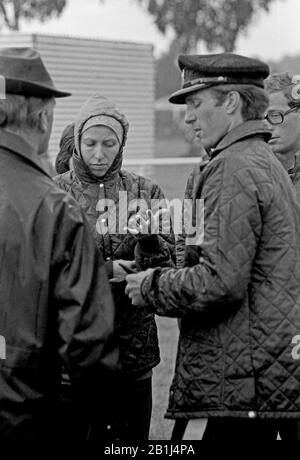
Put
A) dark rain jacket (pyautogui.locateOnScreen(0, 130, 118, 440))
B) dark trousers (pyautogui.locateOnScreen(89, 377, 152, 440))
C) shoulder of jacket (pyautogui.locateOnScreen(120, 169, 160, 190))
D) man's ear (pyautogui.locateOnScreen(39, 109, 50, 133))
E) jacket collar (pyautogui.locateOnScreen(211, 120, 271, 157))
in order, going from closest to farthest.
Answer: dark rain jacket (pyautogui.locateOnScreen(0, 130, 118, 440)) → man's ear (pyautogui.locateOnScreen(39, 109, 50, 133)) → jacket collar (pyautogui.locateOnScreen(211, 120, 271, 157)) → dark trousers (pyautogui.locateOnScreen(89, 377, 152, 440)) → shoulder of jacket (pyautogui.locateOnScreen(120, 169, 160, 190))

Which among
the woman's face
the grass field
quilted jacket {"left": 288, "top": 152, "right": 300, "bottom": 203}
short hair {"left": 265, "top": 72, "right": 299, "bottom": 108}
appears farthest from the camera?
the grass field

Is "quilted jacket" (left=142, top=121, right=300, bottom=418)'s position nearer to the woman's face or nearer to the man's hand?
the man's hand

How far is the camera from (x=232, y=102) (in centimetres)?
288

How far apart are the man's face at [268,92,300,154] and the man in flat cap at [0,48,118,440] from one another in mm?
1822

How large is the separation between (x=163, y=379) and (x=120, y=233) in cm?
305

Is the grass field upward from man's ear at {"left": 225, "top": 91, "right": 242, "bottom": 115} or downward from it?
downward

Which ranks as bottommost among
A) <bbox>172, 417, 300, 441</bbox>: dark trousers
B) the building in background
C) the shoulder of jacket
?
the building in background

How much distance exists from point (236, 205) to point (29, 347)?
0.78 m

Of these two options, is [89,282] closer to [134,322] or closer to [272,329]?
[272,329]

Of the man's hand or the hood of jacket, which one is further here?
the hood of jacket

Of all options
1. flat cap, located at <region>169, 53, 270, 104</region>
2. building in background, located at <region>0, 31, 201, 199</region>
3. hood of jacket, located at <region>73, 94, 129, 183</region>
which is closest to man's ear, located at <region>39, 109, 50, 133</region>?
flat cap, located at <region>169, 53, 270, 104</region>

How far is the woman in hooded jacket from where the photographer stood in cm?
356

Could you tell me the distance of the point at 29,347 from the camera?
260 cm
